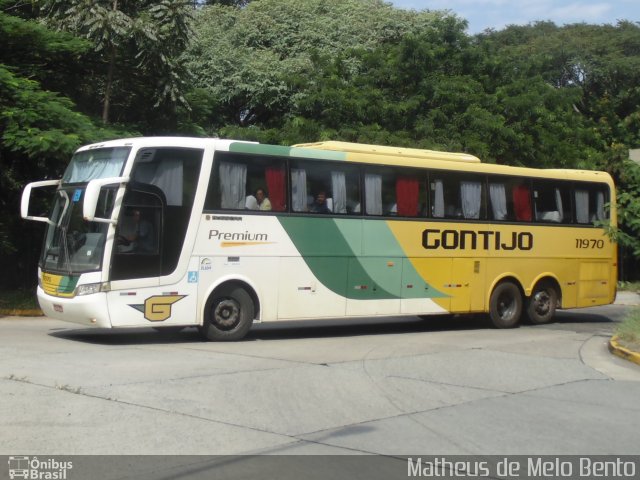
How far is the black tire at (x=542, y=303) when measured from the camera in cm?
1938

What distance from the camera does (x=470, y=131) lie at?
26672mm

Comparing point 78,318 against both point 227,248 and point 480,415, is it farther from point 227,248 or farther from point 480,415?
point 480,415

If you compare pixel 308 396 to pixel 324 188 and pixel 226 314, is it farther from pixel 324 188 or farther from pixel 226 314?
pixel 324 188

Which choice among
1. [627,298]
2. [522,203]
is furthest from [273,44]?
[522,203]

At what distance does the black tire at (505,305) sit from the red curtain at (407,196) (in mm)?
3095

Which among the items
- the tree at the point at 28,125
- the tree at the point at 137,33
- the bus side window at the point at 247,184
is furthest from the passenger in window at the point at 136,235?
the tree at the point at 137,33

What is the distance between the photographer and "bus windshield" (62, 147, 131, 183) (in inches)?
533

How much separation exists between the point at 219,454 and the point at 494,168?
41.9ft

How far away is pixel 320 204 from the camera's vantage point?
51.0 feet

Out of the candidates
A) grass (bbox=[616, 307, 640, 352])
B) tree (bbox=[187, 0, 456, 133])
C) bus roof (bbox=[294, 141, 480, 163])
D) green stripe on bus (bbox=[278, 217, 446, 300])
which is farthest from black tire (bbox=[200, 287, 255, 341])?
tree (bbox=[187, 0, 456, 133])

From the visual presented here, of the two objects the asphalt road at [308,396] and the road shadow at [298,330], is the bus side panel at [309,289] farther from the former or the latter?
the road shadow at [298,330]

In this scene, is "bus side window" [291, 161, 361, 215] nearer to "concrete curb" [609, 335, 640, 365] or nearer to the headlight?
the headlight

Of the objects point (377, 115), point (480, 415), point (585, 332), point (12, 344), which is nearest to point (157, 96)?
point (377, 115)

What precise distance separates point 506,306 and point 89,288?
32.5ft
